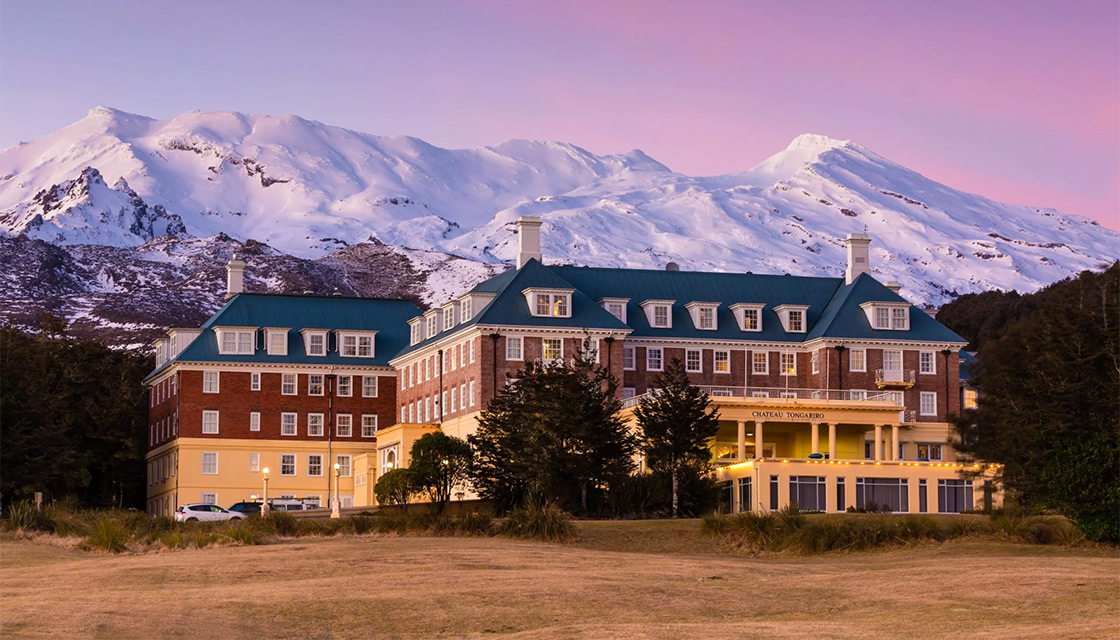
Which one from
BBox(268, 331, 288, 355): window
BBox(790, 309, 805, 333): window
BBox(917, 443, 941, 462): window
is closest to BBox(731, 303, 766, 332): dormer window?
BBox(790, 309, 805, 333): window

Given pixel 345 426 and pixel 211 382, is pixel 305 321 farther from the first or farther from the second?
pixel 211 382

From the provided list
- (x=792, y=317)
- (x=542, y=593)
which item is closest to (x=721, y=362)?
(x=792, y=317)

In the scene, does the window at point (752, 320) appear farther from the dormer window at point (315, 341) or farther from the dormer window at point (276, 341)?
the dormer window at point (276, 341)

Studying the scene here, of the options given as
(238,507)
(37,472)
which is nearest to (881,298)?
(238,507)

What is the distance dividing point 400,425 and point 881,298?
2855 cm

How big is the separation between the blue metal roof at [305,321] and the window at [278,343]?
381mm

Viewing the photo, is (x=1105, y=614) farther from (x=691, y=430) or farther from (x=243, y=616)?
(x=691, y=430)

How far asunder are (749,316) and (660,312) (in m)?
5.32

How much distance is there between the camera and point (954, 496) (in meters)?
82.4

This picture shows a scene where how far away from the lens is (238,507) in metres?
87.4

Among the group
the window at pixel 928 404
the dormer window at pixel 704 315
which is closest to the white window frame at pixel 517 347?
the dormer window at pixel 704 315

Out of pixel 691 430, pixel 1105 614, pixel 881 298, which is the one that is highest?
pixel 881 298

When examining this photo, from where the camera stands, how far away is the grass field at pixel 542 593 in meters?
35.8

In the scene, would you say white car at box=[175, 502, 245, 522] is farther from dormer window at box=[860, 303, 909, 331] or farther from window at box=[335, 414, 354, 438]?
dormer window at box=[860, 303, 909, 331]
